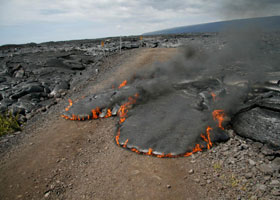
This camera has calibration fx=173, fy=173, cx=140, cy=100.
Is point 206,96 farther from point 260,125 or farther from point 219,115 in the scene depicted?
point 260,125

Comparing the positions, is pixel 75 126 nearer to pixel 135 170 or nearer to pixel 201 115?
pixel 135 170

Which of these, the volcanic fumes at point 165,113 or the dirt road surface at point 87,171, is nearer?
the dirt road surface at point 87,171

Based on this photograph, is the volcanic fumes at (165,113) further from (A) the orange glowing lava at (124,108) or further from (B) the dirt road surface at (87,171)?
(B) the dirt road surface at (87,171)

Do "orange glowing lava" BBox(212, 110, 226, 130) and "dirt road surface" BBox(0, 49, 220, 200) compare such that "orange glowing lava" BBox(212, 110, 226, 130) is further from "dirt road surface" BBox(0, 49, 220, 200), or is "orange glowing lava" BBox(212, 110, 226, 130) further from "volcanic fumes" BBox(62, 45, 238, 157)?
"dirt road surface" BBox(0, 49, 220, 200)

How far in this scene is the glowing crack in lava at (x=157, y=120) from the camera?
15.4 ft

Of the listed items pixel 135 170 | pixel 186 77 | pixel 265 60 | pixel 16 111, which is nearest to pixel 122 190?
pixel 135 170

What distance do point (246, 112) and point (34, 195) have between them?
611cm

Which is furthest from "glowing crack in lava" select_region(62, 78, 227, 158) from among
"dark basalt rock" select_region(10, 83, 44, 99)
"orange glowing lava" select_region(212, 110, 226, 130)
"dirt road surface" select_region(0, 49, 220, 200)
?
"dark basalt rock" select_region(10, 83, 44, 99)

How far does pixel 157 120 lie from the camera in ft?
18.5

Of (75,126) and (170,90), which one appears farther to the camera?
(170,90)

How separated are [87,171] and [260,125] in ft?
15.8

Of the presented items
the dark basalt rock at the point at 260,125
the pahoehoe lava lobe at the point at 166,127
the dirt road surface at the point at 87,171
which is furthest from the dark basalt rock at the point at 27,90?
the dark basalt rock at the point at 260,125

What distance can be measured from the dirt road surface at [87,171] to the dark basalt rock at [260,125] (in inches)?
77.1

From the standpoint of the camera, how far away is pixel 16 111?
9016 millimetres
